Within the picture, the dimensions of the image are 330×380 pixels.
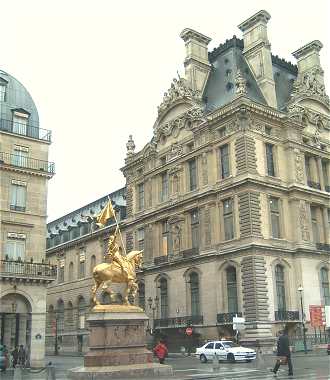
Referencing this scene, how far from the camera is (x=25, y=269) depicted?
41156 mm

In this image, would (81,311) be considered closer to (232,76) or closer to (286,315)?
(286,315)

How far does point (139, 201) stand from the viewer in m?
64.9

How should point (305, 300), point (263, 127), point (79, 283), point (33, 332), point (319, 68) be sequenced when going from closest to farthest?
point (33, 332)
point (305, 300)
point (263, 127)
point (319, 68)
point (79, 283)

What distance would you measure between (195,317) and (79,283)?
91.0ft

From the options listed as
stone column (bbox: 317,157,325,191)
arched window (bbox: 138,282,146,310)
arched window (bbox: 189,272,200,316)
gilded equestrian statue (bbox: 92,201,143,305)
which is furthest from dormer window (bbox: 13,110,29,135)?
stone column (bbox: 317,157,325,191)

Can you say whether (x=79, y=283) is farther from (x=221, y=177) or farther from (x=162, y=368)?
(x=162, y=368)

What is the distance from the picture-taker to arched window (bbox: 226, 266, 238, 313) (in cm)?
4897

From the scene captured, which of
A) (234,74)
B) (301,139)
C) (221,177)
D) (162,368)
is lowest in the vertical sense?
(162,368)

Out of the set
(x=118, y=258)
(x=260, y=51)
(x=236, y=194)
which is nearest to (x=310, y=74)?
(x=260, y=51)

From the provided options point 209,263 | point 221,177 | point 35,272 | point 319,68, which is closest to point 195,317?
point 209,263

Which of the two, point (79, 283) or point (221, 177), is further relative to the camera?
point (79, 283)

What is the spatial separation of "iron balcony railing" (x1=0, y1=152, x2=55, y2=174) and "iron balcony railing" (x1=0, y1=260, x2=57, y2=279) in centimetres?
774

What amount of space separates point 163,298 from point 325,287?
1648 centimetres

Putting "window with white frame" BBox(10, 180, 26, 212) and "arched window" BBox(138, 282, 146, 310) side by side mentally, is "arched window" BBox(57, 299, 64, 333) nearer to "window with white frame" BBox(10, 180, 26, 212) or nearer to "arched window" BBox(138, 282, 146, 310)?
"arched window" BBox(138, 282, 146, 310)
